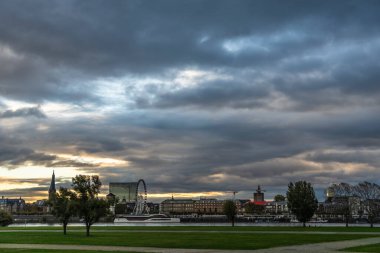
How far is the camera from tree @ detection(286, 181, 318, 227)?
119375 millimetres

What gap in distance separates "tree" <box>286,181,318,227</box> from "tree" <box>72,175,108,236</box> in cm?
5793

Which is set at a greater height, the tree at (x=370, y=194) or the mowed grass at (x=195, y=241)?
the tree at (x=370, y=194)

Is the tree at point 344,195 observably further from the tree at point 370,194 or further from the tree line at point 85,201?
the tree line at point 85,201

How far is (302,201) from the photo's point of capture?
120250mm

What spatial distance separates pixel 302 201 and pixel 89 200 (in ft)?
201

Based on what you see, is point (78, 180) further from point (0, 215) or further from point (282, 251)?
point (282, 251)

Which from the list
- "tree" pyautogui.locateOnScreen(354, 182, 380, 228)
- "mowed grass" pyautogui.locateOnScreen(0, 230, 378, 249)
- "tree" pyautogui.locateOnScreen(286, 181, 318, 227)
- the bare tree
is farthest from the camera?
the bare tree

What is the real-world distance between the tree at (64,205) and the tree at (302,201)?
59032mm

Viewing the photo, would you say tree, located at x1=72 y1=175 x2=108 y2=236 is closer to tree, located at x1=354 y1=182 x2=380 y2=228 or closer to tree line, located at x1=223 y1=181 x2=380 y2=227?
tree line, located at x1=223 y1=181 x2=380 y2=227

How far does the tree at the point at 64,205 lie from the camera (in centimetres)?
7482

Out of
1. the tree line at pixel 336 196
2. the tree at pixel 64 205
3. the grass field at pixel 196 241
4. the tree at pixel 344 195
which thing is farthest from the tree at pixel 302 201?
the tree at pixel 64 205

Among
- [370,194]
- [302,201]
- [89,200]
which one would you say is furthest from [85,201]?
[370,194]

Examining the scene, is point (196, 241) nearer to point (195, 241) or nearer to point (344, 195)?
point (195, 241)

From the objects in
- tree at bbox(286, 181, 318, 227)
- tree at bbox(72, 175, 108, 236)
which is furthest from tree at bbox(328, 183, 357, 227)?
tree at bbox(72, 175, 108, 236)
